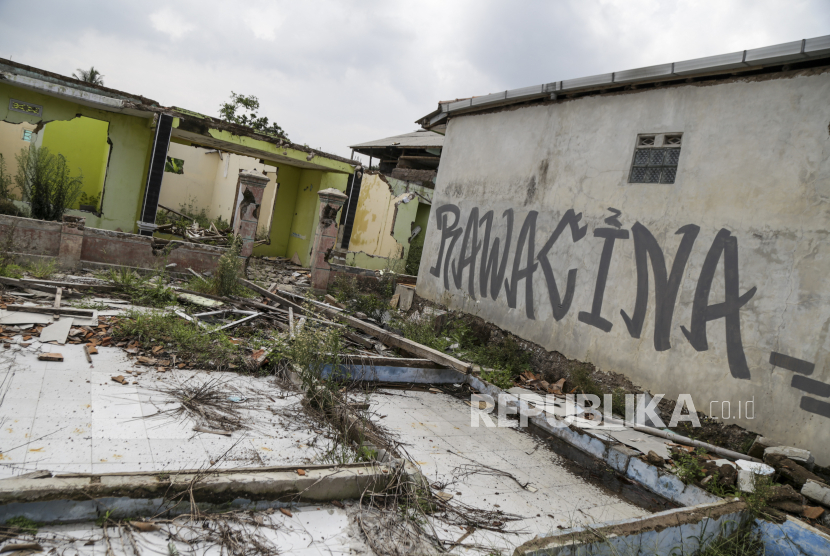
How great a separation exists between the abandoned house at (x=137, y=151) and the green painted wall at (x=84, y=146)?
0.03 meters

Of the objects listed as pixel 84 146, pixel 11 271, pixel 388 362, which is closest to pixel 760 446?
pixel 388 362

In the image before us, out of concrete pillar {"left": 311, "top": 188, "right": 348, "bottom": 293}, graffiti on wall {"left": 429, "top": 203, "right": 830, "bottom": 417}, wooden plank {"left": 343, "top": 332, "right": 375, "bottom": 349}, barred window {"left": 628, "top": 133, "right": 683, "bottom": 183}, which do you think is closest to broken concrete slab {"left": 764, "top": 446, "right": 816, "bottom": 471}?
graffiti on wall {"left": 429, "top": 203, "right": 830, "bottom": 417}

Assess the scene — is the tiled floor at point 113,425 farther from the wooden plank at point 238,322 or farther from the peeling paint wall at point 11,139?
the peeling paint wall at point 11,139

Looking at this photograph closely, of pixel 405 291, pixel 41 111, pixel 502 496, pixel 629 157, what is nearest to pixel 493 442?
pixel 502 496

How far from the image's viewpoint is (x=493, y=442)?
17.5 ft

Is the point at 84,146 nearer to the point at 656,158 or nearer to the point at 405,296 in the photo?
the point at 405,296

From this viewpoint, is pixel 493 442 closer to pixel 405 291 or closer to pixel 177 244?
pixel 405 291

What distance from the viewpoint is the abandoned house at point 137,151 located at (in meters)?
10.6

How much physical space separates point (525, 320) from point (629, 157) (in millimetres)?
2904

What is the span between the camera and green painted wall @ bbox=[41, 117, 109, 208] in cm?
1507

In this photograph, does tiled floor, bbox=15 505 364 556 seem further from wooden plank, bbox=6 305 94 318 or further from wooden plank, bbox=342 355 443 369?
wooden plank, bbox=6 305 94 318

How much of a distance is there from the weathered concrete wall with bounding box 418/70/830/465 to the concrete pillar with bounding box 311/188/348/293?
3965mm

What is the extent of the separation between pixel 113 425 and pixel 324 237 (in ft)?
24.2

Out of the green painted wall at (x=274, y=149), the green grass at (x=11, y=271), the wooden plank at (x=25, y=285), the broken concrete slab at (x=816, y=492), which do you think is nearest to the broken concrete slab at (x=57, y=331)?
the wooden plank at (x=25, y=285)
